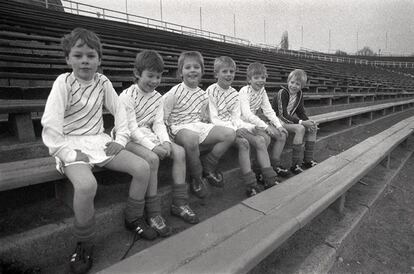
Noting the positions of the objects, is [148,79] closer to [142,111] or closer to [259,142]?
[142,111]

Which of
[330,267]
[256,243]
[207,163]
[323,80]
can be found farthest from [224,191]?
→ [323,80]

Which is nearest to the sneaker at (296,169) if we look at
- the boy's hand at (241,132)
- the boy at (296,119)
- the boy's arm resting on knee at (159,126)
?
the boy at (296,119)

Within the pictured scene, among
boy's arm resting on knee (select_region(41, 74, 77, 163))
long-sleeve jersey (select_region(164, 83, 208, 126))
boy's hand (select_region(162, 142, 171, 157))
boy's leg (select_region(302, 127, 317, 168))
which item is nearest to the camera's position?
boy's arm resting on knee (select_region(41, 74, 77, 163))

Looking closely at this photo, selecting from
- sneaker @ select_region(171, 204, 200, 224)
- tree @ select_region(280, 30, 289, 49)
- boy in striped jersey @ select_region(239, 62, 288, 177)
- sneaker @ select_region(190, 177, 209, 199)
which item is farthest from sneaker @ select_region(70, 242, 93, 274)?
tree @ select_region(280, 30, 289, 49)

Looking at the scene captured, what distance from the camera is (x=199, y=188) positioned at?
89.0 inches

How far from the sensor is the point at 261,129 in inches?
117

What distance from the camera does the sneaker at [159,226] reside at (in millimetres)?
1728

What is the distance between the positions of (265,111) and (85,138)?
86.0 inches

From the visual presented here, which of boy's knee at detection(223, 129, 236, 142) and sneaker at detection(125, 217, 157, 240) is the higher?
boy's knee at detection(223, 129, 236, 142)

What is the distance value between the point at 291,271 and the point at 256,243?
49cm

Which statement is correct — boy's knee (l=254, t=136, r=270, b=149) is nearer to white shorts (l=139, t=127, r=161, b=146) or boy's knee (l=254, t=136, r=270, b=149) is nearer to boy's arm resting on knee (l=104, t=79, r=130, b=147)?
white shorts (l=139, t=127, r=161, b=146)

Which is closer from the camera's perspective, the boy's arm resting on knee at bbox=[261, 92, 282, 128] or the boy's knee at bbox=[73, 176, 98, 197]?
the boy's knee at bbox=[73, 176, 98, 197]

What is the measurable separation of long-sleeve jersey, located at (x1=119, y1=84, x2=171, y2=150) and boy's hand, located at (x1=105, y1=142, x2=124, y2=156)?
0.28 metres

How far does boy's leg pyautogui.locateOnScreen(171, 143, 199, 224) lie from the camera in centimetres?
194
